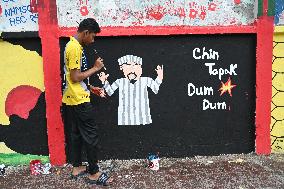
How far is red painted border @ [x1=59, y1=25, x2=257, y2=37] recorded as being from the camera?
5.00 m

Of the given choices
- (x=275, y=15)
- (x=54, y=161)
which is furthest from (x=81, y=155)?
(x=275, y=15)

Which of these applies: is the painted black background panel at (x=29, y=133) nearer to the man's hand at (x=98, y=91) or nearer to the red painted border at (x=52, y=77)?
the red painted border at (x=52, y=77)

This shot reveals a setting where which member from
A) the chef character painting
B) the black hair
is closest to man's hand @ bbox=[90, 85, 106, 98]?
the chef character painting

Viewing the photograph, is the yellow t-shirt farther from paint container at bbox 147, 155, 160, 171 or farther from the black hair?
paint container at bbox 147, 155, 160, 171

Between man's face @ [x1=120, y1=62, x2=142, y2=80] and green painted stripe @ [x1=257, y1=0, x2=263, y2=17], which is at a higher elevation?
green painted stripe @ [x1=257, y1=0, x2=263, y2=17]

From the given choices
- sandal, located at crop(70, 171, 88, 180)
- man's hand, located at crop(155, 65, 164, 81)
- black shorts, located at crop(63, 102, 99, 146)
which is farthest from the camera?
man's hand, located at crop(155, 65, 164, 81)

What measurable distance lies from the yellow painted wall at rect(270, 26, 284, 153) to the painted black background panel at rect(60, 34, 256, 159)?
27cm

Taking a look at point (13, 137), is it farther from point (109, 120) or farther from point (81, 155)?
point (109, 120)

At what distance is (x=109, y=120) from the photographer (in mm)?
5273

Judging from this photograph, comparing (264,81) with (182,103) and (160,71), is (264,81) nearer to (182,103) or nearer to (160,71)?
(182,103)

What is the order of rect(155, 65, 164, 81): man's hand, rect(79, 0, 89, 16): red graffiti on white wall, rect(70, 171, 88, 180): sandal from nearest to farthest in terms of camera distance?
1. rect(70, 171, 88, 180): sandal
2. rect(79, 0, 89, 16): red graffiti on white wall
3. rect(155, 65, 164, 81): man's hand

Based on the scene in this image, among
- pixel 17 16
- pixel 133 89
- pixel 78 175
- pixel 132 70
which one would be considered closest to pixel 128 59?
pixel 132 70

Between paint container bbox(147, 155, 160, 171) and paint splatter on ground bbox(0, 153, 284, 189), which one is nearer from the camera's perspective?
paint splatter on ground bbox(0, 153, 284, 189)

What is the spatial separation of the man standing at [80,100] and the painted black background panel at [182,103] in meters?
0.49
